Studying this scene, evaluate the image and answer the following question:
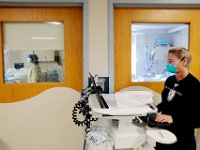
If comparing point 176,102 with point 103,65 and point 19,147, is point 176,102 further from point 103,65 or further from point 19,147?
point 19,147

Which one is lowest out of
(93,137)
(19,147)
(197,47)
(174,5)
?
(19,147)

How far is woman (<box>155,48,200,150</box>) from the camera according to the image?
1571mm

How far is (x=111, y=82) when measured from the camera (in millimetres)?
2152

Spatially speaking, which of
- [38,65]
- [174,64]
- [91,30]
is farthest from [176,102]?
[38,65]

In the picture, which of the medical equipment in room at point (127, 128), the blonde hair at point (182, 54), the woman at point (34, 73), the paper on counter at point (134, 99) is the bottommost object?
the medical equipment in room at point (127, 128)

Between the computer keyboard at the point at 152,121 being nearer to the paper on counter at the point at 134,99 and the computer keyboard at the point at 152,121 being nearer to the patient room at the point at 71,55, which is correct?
the paper on counter at the point at 134,99

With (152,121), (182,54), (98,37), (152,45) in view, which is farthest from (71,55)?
(152,121)

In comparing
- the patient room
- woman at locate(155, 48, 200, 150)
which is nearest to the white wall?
the patient room

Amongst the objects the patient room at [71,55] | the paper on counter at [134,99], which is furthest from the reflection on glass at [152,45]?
the paper on counter at [134,99]

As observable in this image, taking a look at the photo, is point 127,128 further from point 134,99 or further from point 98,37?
point 98,37

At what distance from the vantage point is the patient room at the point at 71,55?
2.12m

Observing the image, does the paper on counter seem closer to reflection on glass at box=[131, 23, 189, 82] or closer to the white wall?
the white wall

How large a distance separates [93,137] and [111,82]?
90 cm

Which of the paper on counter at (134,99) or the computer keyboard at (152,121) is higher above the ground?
the paper on counter at (134,99)
